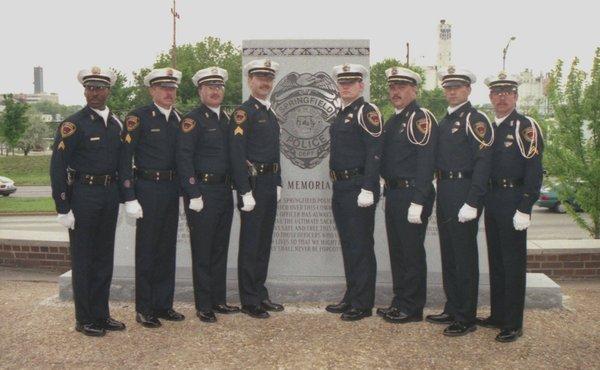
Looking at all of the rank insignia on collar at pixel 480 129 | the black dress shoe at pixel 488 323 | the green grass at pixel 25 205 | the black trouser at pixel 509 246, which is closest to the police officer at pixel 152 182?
the rank insignia on collar at pixel 480 129

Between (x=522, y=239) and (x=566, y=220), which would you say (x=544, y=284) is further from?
(x=566, y=220)

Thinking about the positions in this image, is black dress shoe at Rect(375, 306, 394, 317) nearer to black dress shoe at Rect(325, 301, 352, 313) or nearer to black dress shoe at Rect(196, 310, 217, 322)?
black dress shoe at Rect(325, 301, 352, 313)

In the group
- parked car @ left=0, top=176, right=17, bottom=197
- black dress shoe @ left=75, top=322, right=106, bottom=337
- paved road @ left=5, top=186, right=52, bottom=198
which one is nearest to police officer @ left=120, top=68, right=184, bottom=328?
black dress shoe @ left=75, top=322, right=106, bottom=337

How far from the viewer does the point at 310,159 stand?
6.16 metres

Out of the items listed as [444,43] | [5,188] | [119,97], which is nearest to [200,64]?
[119,97]

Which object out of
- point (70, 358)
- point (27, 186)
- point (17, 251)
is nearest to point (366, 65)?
point (70, 358)

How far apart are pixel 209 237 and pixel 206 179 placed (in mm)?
553

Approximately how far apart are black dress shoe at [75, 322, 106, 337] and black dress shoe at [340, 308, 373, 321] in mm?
2235

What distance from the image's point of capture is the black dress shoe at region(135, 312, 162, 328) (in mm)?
5258

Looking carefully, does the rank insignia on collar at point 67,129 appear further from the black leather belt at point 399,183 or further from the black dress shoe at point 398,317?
the black dress shoe at point 398,317

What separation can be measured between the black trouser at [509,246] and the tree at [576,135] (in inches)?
152

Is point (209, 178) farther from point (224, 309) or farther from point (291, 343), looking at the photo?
point (291, 343)

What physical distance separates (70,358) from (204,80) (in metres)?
2.69

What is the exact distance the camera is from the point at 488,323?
534 cm
